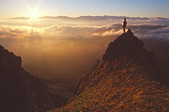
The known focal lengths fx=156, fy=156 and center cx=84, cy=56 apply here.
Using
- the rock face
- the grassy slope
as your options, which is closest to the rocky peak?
the grassy slope

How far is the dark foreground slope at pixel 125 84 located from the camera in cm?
2287

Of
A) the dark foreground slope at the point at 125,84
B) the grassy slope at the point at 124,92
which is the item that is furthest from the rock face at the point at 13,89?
the grassy slope at the point at 124,92

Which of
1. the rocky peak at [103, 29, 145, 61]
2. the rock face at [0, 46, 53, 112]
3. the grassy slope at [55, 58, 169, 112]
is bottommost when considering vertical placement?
the rock face at [0, 46, 53, 112]

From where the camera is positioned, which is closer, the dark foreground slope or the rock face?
the dark foreground slope

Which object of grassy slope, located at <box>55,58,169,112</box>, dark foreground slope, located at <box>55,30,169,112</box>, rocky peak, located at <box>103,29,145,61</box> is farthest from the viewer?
rocky peak, located at <box>103,29,145,61</box>

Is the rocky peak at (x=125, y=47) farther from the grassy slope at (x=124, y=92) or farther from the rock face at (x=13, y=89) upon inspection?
the rock face at (x=13, y=89)

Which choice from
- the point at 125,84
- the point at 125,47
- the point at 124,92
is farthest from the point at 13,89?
the point at 124,92

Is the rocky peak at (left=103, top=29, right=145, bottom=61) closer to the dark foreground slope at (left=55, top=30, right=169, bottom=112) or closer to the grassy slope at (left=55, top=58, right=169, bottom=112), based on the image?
the dark foreground slope at (left=55, top=30, right=169, bottom=112)

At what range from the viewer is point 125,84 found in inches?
1276

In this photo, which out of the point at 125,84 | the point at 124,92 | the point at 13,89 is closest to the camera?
the point at 124,92

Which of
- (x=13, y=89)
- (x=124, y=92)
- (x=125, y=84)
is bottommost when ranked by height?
(x=13, y=89)

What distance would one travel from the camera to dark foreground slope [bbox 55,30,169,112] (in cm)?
2287

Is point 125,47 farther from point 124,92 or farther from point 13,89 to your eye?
point 13,89

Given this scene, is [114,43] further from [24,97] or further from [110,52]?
[24,97]
